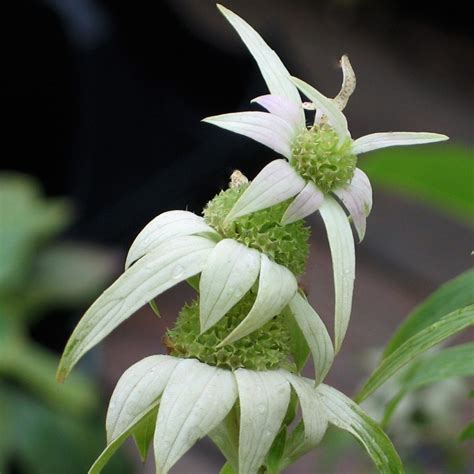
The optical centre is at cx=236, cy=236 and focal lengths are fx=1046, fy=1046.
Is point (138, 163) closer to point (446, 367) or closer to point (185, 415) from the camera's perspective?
point (446, 367)

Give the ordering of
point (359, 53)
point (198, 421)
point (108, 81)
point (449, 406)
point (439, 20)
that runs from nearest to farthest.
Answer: point (198, 421), point (449, 406), point (108, 81), point (359, 53), point (439, 20)

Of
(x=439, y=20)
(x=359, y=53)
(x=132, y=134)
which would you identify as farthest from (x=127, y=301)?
(x=439, y=20)

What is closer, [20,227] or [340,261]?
[340,261]

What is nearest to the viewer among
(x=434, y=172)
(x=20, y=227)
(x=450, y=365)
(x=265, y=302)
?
(x=265, y=302)

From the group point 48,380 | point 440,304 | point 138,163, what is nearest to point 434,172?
point 440,304

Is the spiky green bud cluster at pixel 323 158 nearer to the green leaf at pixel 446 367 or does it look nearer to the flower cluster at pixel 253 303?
the flower cluster at pixel 253 303

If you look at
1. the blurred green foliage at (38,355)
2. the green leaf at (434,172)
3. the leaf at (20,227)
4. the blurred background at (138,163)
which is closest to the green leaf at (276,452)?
the green leaf at (434,172)

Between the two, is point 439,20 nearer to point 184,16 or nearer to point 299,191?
point 184,16
